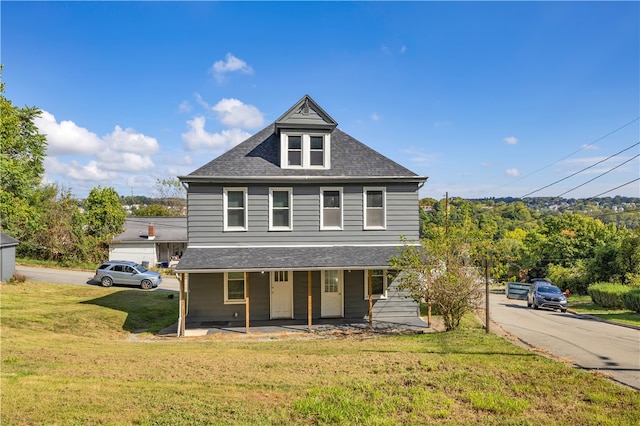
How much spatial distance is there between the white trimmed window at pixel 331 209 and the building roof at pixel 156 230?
71.5ft

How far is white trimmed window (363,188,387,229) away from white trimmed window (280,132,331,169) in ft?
7.26

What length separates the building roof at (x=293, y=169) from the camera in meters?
15.1

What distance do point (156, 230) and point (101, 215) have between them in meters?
4.74

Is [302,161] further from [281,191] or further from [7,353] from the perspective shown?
[7,353]

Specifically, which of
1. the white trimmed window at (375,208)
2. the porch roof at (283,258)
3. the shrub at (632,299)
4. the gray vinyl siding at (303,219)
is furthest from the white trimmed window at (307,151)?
the shrub at (632,299)

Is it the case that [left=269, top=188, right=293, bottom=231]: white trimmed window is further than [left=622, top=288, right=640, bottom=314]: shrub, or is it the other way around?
[left=622, top=288, right=640, bottom=314]: shrub

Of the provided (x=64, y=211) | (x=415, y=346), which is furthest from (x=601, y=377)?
(x=64, y=211)

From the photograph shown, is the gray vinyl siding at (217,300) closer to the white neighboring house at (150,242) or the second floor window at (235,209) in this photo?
the second floor window at (235,209)

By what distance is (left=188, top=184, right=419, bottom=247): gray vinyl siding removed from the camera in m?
15.0

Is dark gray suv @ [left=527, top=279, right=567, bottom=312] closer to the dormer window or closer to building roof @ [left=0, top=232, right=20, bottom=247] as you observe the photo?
the dormer window

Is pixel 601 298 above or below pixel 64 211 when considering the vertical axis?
below

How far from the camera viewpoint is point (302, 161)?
15.9 m

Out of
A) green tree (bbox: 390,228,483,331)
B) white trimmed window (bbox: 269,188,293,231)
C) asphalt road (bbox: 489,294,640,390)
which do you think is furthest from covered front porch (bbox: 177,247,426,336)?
asphalt road (bbox: 489,294,640,390)

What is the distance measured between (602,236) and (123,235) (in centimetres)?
5119
